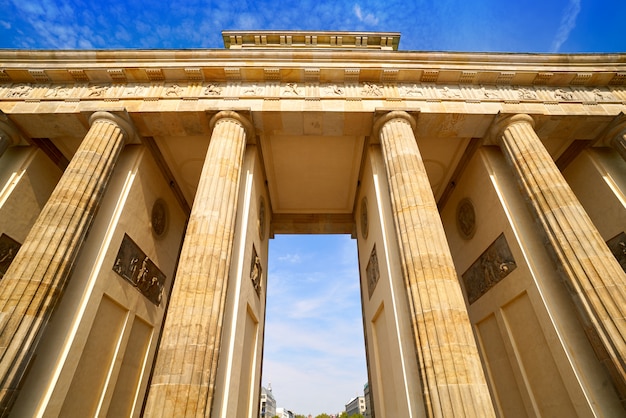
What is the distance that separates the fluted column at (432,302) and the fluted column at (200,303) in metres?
3.99

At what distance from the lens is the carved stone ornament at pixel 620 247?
8594 millimetres

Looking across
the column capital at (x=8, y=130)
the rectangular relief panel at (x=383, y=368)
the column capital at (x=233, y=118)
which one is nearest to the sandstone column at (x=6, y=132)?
the column capital at (x=8, y=130)

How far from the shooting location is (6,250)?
28.0ft

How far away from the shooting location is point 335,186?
13.3 m

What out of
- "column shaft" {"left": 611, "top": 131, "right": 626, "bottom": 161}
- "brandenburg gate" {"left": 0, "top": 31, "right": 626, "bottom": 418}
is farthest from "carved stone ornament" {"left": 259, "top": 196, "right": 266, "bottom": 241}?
"column shaft" {"left": 611, "top": 131, "right": 626, "bottom": 161}

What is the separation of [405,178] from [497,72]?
5.99 metres

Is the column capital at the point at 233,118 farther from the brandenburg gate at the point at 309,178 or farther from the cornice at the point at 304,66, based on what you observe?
the cornice at the point at 304,66

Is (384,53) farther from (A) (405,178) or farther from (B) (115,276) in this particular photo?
(B) (115,276)

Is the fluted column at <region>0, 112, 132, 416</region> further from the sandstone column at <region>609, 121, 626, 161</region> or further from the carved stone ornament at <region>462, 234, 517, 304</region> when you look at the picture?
the sandstone column at <region>609, 121, 626, 161</region>

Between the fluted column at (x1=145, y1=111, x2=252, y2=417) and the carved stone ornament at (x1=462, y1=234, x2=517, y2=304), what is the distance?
7.99 metres

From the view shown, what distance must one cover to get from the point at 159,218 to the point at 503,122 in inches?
492

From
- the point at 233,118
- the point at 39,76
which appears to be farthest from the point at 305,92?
the point at 39,76

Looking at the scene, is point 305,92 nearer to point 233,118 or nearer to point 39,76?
point 233,118

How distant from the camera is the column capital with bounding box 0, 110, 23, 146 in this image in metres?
9.02
